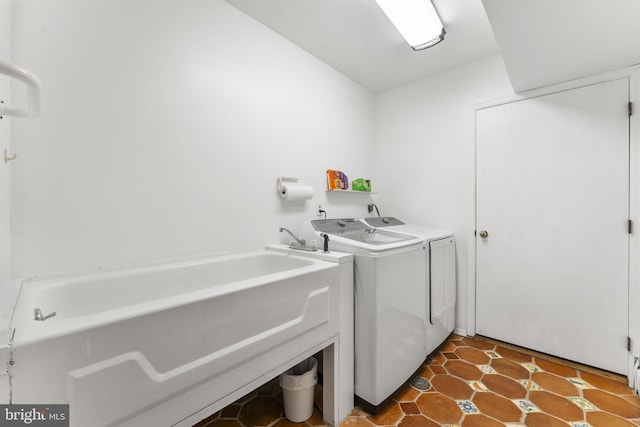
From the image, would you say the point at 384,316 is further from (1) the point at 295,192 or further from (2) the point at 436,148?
(2) the point at 436,148

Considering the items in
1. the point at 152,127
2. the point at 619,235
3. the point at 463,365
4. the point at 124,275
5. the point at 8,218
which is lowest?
the point at 463,365

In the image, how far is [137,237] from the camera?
1409 mm

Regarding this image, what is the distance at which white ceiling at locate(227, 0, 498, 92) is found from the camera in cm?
180

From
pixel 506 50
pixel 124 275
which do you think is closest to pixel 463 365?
pixel 506 50

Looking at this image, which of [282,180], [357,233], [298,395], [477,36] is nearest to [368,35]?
[477,36]

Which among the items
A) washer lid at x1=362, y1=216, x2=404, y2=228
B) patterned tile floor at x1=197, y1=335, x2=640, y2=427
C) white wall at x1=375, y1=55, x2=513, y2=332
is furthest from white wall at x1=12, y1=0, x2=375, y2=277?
white wall at x1=375, y1=55, x2=513, y2=332

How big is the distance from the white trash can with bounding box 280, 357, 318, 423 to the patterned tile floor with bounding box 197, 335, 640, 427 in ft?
0.14

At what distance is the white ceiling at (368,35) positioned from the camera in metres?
1.80

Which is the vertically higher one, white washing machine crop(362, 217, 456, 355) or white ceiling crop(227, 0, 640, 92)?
white ceiling crop(227, 0, 640, 92)

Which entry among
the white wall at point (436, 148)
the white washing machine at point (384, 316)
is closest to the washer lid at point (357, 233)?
the white washing machine at point (384, 316)

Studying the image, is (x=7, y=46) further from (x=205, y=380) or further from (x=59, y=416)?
(x=205, y=380)

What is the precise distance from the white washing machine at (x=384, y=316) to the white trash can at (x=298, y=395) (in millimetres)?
285

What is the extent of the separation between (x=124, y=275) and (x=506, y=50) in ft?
8.06

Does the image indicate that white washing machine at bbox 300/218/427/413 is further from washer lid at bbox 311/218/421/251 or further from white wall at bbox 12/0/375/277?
white wall at bbox 12/0/375/277
